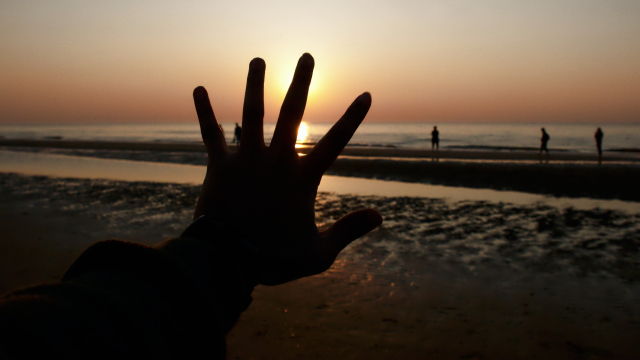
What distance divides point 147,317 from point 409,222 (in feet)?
26.7

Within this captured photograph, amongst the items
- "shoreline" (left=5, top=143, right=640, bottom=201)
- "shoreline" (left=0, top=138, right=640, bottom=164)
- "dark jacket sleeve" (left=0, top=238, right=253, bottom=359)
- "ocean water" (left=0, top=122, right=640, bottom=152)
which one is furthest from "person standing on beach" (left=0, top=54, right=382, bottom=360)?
"ocean water" (left=0, top=122, right=640, bottom=152)

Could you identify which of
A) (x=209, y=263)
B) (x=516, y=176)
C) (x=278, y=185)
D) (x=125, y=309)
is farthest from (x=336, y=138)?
(x=516, y=176)

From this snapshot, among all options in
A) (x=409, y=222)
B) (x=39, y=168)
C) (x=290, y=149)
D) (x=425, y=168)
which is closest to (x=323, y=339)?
(x=290, y=149)

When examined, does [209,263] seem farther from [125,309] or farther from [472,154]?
[472,154]

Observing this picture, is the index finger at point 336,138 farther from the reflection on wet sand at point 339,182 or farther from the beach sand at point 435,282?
the reflection on wet sand at point 339,182

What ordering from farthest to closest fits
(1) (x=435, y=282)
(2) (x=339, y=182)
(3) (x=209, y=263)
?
(2) (x=339, y=182), (1) (x=435, y=282), (3) (x=209, y=263)

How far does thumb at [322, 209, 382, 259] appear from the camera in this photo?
1.56 metres

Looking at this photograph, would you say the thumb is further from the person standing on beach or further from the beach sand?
the beach sand

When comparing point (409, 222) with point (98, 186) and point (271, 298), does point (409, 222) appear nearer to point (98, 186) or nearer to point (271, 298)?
point (271, 298)

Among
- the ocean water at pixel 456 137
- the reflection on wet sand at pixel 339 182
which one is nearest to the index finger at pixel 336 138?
the reflection on wet sand at pixel 339 182

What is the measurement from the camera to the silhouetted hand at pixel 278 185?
1436 mm

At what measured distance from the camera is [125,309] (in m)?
0.70

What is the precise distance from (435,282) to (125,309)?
5055mm

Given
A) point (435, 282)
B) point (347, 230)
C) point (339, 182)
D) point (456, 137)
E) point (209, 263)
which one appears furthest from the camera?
point (456, 137)
